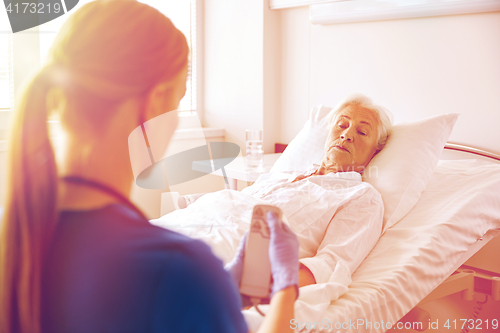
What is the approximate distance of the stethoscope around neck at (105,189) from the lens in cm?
41

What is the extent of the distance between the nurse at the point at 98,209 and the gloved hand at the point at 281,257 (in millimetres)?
88

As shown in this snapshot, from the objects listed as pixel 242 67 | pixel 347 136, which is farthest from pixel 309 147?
→ pixel 242 67

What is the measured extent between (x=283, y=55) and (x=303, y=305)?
1756mm

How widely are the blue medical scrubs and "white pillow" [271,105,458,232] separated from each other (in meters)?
1.08

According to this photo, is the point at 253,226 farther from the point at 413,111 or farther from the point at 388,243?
the point at 413,111

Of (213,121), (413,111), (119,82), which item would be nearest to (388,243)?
(413,111)

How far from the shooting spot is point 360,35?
207 cm

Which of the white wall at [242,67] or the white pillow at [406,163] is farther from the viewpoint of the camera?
the white wall at [242,67]

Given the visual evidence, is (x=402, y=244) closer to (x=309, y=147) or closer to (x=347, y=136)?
(x=347, y=136)

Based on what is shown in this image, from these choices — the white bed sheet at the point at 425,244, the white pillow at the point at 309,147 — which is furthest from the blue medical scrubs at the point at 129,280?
the white pillow at the point at 309,147

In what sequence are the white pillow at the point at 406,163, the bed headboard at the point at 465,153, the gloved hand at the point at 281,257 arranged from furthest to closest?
the bed headboard at the point at 465,153
the white pillow at the point at 406,163
the gloved hand at the point at 281,257

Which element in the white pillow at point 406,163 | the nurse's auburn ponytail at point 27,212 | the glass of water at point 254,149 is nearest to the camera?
the nurse's auburn ponytail at point 27,212

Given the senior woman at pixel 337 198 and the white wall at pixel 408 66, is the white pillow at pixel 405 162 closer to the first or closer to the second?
the senior woman at pixel 337 198

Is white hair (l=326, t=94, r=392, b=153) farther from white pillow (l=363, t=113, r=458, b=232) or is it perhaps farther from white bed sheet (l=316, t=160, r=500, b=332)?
white bed sheet (l=316, t=160, r=500, b=332)
